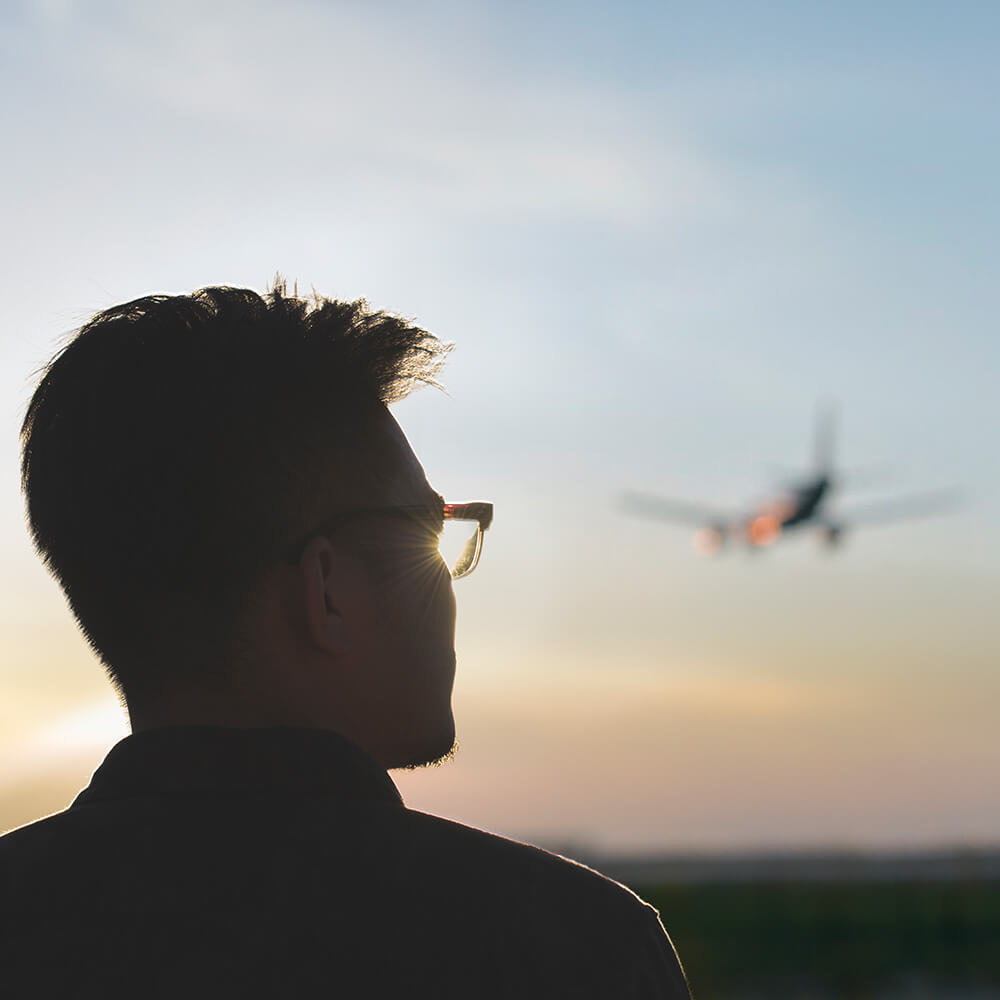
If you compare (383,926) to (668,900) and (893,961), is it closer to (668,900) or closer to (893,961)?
(893,961)

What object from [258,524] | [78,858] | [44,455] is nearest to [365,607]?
[258,524]

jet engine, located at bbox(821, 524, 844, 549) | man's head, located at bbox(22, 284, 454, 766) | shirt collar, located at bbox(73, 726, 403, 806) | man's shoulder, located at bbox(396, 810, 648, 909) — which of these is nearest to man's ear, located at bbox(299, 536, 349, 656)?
man's head, located at bbox(22, 284, 454, 766)

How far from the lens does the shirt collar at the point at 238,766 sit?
1.65m

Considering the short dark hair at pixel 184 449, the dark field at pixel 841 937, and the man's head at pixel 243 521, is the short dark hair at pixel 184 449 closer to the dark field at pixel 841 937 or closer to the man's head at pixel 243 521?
the man's head at pixel 243 521

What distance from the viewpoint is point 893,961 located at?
130 ft

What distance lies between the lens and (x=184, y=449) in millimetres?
1988

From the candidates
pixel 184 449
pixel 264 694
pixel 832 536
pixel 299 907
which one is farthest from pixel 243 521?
pixel 832 536

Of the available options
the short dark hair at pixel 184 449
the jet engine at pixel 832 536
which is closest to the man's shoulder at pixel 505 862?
the short dark hair at pixel 184 449

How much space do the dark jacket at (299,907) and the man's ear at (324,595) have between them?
Answer: 29 centimetres

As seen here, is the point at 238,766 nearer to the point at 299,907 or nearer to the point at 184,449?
the point at 299,907

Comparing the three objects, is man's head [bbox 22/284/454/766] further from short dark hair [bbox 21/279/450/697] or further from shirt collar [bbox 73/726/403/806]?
shirt collar [bbox 73/726/403/806]

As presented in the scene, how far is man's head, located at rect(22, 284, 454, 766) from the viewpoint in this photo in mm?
1889

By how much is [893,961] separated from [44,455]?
44488mm

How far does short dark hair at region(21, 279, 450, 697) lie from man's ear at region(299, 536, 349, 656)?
2.3 inches
